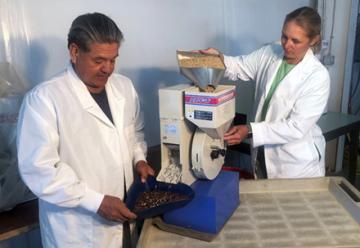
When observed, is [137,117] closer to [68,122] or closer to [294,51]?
[68,122]

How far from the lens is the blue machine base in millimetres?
1051

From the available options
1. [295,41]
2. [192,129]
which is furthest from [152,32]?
[192,129]

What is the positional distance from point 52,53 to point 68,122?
25.1 inches

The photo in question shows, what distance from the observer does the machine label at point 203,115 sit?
3.55ft

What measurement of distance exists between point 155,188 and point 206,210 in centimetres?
→ 21

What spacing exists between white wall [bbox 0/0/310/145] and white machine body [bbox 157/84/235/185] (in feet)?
2.33

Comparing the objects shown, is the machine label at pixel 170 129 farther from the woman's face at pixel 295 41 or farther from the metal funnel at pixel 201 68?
the woman's face at pixel 295 41

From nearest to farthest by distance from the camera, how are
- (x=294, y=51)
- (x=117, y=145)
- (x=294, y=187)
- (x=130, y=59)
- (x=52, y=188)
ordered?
(x=52, y=188) → (x=117, y=145) → (x=294, y=187) → (x=294, y=51) → (x=130, y=59)

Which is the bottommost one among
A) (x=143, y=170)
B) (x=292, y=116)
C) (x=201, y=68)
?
(x=143, y=170)

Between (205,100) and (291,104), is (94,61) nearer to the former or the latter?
(205,100)

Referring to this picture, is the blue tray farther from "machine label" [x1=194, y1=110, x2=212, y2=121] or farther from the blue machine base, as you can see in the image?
"machine label" [x1=194, y1=110, x2=212, y2=121]

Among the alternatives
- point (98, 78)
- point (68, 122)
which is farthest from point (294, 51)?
point (68, 122)

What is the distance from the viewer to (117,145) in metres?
1.16

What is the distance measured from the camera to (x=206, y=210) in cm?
105
